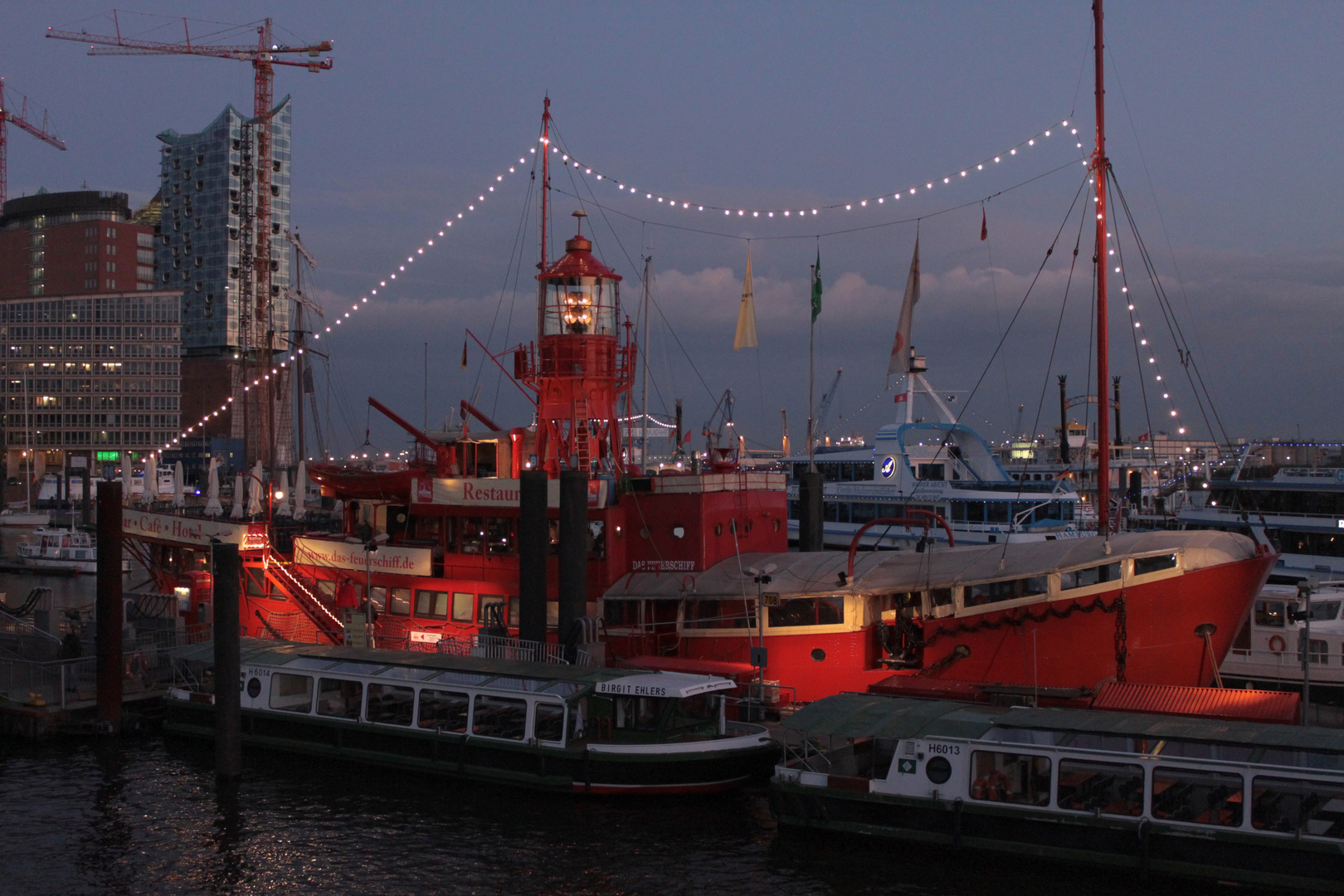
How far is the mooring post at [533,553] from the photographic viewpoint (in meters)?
26.0

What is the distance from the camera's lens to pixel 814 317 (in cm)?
3653

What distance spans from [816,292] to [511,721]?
63.0 ft

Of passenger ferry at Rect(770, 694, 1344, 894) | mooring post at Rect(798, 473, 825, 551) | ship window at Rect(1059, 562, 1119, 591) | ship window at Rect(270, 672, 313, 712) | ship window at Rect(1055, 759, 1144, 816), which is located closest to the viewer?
passenger ferry at Rect(770, 694, 1344, 894)

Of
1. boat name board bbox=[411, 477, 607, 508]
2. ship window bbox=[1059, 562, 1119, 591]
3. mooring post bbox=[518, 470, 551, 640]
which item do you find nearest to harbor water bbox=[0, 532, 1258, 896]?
mooring post bbox=[518, 470, 551, 640]

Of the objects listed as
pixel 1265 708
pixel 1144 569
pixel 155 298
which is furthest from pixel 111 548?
pixel 155 298

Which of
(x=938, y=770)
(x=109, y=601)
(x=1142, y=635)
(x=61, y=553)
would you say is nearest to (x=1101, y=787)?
(x=938, y=770)

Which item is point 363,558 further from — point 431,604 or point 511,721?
point 511,721

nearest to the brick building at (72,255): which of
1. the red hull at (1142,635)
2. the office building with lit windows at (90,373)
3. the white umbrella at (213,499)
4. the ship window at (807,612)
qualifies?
the office building with lit windows at (90,373)

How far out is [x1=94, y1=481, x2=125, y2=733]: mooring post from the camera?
26672 mm

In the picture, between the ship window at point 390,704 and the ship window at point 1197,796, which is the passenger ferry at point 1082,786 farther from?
the ship window at point 390,704

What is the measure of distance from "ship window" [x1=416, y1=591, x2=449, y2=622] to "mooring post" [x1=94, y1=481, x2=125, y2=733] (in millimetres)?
7715

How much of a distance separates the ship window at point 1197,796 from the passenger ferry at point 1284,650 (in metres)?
12.2

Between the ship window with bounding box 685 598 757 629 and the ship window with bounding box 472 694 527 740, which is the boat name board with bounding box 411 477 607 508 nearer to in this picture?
the ship window with bounding box 685 598 757 629

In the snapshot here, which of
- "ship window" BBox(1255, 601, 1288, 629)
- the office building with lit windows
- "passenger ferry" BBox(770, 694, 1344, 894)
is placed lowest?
"passenger ferry" BBox(770, 694, 1344, 894)
